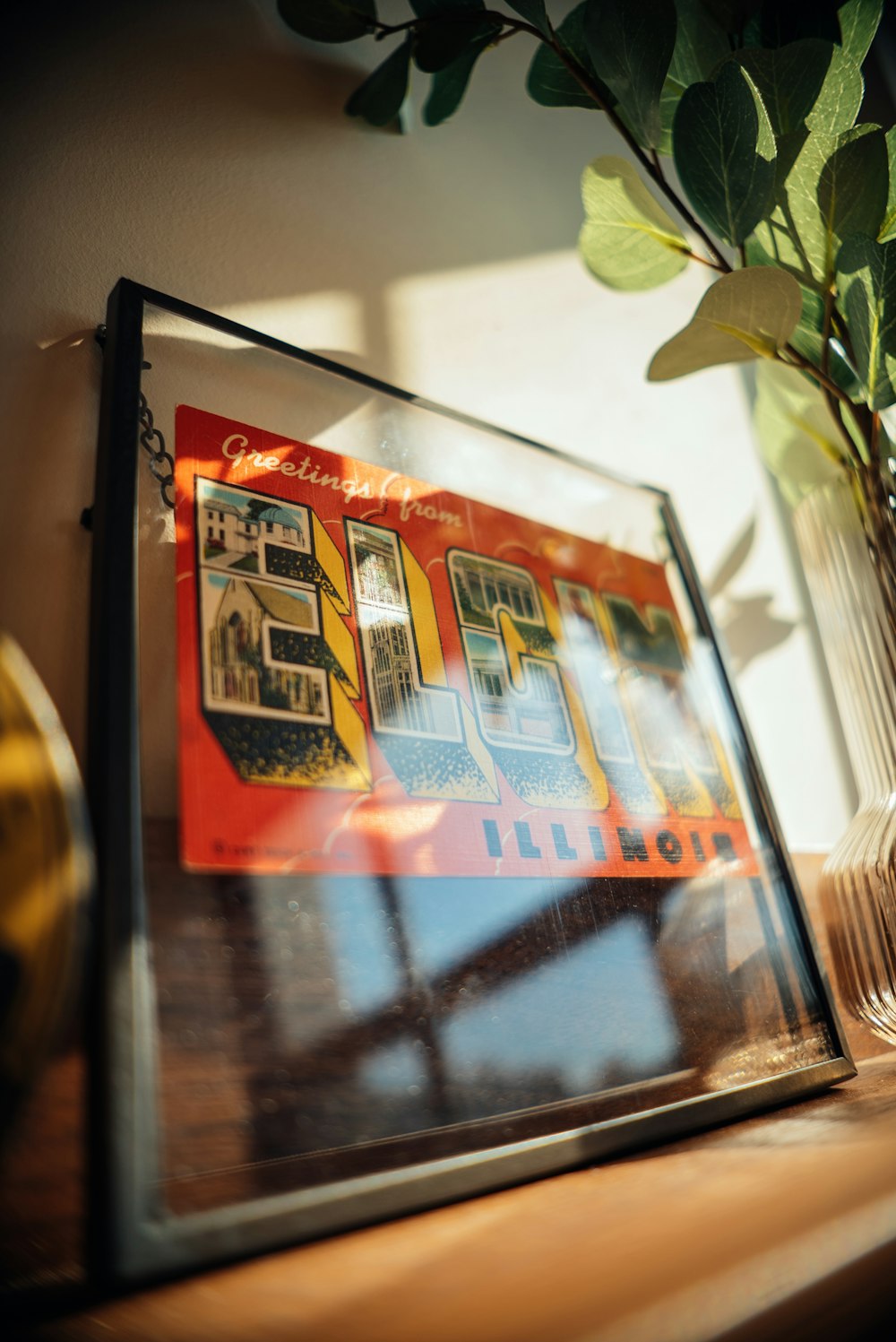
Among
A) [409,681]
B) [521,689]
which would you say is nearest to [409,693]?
[409,681]

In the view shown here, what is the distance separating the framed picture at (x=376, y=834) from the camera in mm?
426

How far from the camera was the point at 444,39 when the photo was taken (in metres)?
0.83

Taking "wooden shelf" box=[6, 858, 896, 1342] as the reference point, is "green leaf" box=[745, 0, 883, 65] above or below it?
above

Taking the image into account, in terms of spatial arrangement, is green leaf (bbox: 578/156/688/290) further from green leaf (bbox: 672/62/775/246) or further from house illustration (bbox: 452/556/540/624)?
house illustration (bbox: 452/556/540/624)

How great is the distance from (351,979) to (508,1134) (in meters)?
0.13

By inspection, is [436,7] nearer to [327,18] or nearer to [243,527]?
[327,18]

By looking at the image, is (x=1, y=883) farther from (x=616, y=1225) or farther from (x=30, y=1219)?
(x=616, y=1225)

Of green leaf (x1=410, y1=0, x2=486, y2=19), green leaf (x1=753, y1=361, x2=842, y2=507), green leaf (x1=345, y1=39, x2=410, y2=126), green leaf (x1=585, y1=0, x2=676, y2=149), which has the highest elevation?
green leaf (x1=410, y1=0, x2=486, y2=19)

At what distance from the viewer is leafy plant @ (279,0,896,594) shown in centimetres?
69

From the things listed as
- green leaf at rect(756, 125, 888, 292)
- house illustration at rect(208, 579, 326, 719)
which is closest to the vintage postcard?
house illustration at rect(208, 579, 326, 719)

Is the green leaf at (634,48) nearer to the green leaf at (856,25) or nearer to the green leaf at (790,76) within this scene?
the green leaf at (790,76)

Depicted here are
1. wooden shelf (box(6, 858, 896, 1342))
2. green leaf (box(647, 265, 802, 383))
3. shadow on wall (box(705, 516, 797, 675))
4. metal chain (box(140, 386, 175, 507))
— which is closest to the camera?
wooden shelf (box(6, 858, 896, 1342))

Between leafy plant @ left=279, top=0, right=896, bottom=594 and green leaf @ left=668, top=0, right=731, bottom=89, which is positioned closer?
leafy plant @ left=279, top=0, right=896, bottom=594

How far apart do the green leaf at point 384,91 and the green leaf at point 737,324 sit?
1.31 ft
